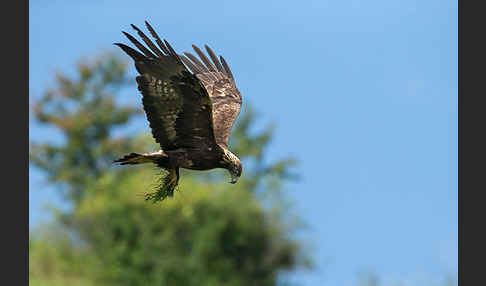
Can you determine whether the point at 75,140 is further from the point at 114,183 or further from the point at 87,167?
the point at 114,183

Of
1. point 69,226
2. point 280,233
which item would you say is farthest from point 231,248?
point 69,226

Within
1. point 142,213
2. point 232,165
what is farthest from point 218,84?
point 142,213

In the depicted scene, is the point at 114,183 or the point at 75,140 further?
the point at 75,140

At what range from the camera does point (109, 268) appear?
32.9 m

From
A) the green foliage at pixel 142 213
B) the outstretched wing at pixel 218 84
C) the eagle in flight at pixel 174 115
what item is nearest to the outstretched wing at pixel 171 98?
the eagle in flight at pixel 174 115

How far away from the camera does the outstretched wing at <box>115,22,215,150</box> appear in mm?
7949

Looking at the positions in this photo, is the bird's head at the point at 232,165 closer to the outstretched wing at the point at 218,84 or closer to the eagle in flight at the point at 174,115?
the eagle in flight at the point at 174,115

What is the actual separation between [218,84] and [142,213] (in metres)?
21.6

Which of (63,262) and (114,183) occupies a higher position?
(114,183)

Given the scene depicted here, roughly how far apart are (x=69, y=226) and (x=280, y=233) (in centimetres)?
837

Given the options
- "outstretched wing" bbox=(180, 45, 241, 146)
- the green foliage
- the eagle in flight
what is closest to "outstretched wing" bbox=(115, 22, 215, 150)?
the eagle in flight

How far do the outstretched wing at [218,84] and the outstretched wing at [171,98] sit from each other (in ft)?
5.18

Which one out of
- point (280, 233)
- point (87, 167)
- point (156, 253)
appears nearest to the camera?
point (156, 253)

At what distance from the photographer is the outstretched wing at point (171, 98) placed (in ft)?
26.1
